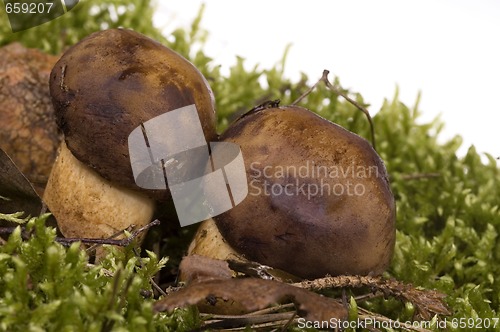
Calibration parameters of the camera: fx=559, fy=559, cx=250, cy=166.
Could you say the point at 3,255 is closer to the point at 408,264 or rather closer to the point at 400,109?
the point at 408,264

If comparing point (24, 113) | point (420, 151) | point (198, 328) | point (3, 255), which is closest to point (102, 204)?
point (3, 255)

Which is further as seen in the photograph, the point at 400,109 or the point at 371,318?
the point at 400,109

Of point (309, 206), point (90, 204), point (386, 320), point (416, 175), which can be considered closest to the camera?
point (309, 206)

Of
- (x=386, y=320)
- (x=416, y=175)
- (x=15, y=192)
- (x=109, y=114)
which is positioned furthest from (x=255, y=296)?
(x=416, y=175)

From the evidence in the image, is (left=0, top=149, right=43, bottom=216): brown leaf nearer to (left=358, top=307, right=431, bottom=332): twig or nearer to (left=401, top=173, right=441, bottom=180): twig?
(left=358, top=307, right=431, bottom=332): twig

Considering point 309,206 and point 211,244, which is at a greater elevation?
point 309,206

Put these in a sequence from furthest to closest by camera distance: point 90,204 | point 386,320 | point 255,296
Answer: point 90,204, point 386,320, point 255,296

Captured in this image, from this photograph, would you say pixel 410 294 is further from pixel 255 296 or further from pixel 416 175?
pixel 416 175
